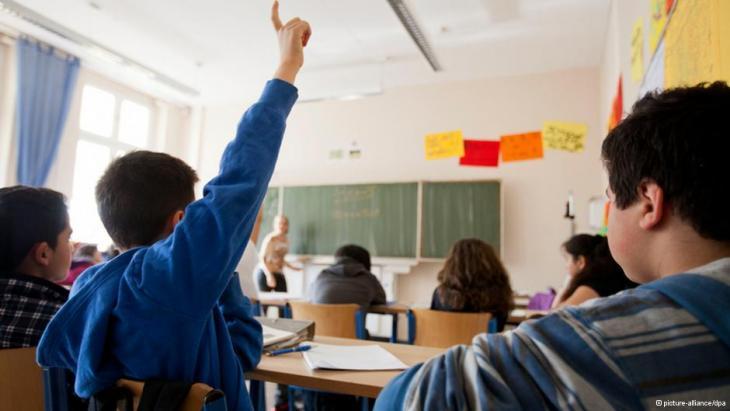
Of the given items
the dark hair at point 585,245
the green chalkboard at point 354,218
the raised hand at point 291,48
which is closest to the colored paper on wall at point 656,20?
the dark hair at point 585,245

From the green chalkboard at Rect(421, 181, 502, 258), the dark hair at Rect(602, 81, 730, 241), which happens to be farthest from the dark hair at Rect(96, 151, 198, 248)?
the green chalkboard at Rect(421, 181, 502, 258)

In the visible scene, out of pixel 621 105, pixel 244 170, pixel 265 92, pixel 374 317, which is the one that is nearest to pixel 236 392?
pixel 244 170

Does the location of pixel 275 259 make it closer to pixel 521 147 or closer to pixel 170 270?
pixel 521 147

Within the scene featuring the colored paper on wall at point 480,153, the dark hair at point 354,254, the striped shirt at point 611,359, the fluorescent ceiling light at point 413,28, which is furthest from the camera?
the colored paper on wall at point 480,153

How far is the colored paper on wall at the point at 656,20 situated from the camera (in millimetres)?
1830

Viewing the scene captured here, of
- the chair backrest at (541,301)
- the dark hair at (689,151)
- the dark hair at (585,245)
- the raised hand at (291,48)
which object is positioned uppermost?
the raised hand at (291,48)

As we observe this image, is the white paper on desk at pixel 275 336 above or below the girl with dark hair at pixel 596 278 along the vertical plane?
below

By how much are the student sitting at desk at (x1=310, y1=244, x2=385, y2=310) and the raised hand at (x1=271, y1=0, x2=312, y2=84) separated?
2108 millimetres

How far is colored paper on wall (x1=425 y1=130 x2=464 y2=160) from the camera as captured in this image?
5438 millimetres

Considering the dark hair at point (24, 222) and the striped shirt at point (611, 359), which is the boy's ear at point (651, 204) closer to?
the striped shirt at point (611, 359)

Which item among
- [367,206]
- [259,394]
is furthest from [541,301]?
[259,394]

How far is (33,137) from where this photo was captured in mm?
4816

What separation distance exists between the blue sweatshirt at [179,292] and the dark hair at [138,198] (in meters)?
0.11

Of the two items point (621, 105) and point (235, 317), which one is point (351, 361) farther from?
point (621, 105)
